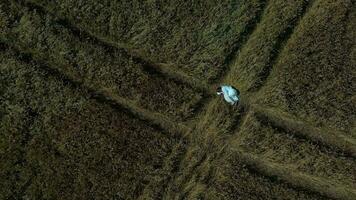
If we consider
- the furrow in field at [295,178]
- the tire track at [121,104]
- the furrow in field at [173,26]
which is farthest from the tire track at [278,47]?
the tire track at [121,104]

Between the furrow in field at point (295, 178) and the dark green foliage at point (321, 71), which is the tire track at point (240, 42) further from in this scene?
the furrow in field at point (295, 178)

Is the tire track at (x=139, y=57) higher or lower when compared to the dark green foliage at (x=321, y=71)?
lower

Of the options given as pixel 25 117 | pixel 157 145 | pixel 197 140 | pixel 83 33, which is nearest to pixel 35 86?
pixel 25 117

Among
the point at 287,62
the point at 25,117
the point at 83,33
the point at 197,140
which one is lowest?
the point at 25,117

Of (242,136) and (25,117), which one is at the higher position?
(242,136)

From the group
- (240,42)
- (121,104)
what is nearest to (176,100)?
Answer: (121,104)

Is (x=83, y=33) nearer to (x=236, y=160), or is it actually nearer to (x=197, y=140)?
(x=197, y=140)
